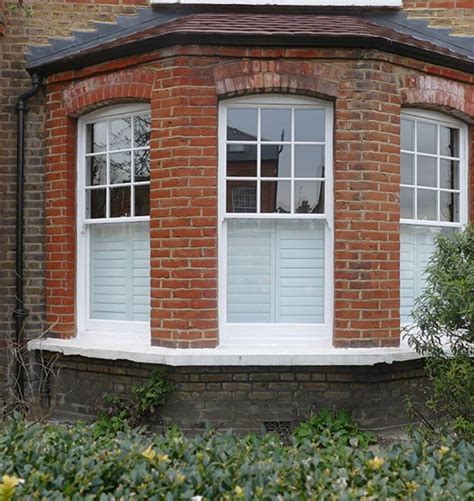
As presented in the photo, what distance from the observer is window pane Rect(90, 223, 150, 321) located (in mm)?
6652

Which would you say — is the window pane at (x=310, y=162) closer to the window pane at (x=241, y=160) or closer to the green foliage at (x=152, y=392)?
the window pane at (x=241, y=160)

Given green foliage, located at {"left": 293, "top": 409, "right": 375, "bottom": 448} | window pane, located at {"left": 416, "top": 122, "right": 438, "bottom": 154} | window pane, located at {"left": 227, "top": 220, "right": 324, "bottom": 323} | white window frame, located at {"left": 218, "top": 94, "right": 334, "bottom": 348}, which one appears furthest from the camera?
window pane, located at {"left": 416, "top": 122, "right": 438, "bottom": 154}

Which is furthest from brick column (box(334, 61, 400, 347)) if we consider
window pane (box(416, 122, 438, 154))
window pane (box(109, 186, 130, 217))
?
window pane (box(109, 186, 130, 217))

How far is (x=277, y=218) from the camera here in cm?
630

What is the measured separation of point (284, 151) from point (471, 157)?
2201 millimetres

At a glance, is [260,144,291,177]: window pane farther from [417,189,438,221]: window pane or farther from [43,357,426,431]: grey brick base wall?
[43,357,426,431]: grey brick base wall

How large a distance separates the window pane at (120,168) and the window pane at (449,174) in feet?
10.9

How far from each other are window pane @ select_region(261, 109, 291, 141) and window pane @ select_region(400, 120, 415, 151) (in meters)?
1.27

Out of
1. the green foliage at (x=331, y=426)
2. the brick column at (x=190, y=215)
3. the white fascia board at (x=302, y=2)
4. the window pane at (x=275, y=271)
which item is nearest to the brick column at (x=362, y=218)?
the window pane at (x=275, y=271)

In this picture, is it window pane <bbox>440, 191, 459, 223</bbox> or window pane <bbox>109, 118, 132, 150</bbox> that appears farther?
A: window pane <bbox>440, 191, 459, 223</bbox>

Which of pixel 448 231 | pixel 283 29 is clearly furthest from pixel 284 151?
pixel 448 231

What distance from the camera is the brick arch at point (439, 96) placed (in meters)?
6.46

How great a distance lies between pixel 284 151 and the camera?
20.8ft

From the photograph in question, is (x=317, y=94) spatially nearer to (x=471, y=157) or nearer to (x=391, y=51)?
(x=391, y=51)
